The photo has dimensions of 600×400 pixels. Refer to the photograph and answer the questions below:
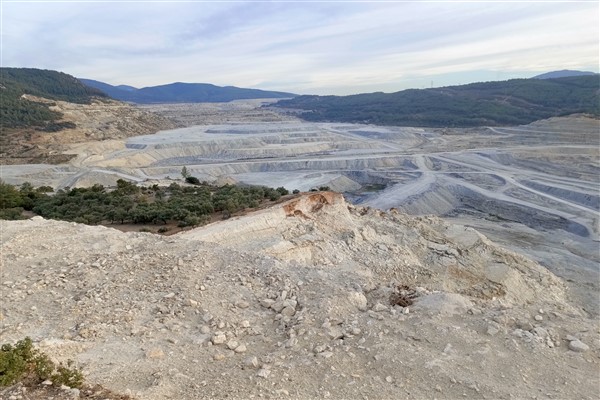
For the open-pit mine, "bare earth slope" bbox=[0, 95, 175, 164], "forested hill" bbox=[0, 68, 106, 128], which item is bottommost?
the open-pit mine

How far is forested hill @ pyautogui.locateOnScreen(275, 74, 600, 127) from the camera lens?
10762 centimetres

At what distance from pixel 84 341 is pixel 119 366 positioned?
117 cm

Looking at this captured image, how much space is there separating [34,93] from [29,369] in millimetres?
103731

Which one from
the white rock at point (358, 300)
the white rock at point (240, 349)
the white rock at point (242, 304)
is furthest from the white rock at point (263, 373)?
the white rock at point (358, 300)

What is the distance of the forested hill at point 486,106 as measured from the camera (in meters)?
108

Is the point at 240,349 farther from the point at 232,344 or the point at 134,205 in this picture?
the point at 134,205

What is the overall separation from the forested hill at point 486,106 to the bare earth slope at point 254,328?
98.7m

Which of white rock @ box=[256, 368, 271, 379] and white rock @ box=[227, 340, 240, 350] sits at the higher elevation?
white rock @ box=[256, 368, 271, 379]

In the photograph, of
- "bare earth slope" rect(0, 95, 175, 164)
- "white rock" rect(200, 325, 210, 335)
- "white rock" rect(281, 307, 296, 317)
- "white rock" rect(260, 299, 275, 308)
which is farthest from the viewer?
"bare earth slope" rect(0, 95, 175, 164)

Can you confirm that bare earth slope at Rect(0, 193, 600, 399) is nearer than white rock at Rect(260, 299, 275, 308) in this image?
Yes

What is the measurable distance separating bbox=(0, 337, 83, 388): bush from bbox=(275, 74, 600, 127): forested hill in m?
104

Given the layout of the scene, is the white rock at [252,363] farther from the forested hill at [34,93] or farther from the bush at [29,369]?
the forested hill at [34,93]

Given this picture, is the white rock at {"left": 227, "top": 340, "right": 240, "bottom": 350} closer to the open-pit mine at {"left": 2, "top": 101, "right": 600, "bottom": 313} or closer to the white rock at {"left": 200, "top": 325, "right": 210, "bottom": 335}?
the white rock at {"left": 200, "top": 325, "right": 210, "bottom": 335}

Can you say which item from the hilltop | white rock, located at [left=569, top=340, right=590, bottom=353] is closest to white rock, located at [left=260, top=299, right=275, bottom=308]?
white rock, located at [left=569, top=340, right=590, bottom=353]
